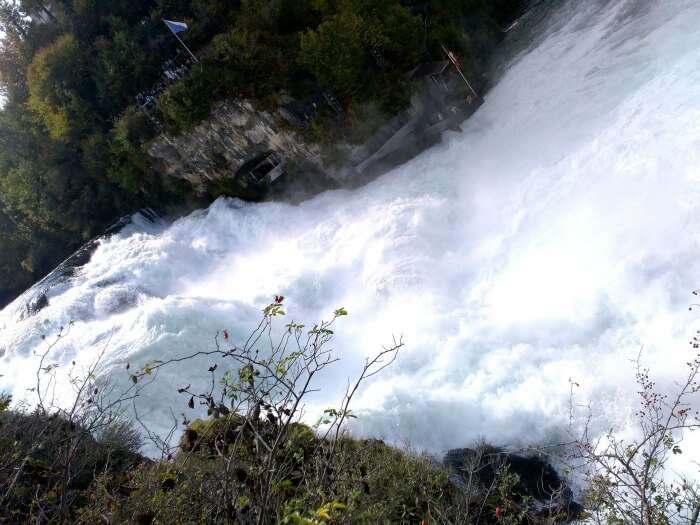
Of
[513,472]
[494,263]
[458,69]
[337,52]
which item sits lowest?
[513,472]

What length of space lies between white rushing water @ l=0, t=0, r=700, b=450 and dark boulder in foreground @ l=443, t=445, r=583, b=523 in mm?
478

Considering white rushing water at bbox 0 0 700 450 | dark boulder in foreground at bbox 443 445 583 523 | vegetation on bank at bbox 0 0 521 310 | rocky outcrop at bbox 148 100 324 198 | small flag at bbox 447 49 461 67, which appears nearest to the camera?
dark boulder in foreground at bbox 443 445 583 523

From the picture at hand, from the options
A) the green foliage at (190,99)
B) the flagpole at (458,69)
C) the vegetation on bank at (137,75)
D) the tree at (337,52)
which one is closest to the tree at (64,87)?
the vegetation on bank at (137,75)

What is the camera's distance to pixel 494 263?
1491 centimetres

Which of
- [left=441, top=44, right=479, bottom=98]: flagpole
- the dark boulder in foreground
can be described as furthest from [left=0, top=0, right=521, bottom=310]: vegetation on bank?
the dark boulder in foreground

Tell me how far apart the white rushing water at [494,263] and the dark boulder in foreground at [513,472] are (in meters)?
0.48

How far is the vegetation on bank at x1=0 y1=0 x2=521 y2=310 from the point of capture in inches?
826

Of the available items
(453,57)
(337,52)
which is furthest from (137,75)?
(453,57)

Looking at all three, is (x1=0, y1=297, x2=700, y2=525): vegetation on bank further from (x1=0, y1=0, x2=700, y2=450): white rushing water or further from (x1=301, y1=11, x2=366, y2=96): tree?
(x1=301, y1=11, x2=366, y2=96): tree

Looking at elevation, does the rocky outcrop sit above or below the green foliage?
below

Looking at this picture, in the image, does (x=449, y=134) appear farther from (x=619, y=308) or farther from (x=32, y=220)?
(x=32, y=220)

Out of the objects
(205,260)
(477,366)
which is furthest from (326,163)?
(477,366)

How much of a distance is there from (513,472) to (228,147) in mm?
18426

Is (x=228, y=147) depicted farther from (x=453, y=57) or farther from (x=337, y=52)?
(x=453, y=57)
